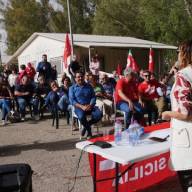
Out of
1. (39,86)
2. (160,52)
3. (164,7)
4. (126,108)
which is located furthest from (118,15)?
(126,108)

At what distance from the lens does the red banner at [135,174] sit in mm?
4387

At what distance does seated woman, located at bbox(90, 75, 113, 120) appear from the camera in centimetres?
1095

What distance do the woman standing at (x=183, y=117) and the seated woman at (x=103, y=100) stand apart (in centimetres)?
761

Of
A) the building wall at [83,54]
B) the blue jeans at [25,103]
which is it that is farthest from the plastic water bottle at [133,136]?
the building wall at [83,54]

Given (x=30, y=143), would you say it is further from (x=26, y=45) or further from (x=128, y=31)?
(x=128, y=31)

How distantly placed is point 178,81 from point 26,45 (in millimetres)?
24529

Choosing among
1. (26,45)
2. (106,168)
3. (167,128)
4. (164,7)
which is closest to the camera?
(106,168)

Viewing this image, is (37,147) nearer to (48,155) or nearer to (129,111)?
(48,155)

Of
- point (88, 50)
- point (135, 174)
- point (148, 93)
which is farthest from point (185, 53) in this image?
point (88, 50)

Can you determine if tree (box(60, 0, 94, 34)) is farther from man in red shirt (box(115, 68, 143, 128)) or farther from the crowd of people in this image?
man in red shirt (box(115, 68, 143, 128))

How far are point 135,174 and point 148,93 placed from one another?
17.3ft

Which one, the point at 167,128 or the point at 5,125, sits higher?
the point at 167,128

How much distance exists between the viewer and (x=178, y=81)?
308 cm

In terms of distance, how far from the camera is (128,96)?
8586 mm
